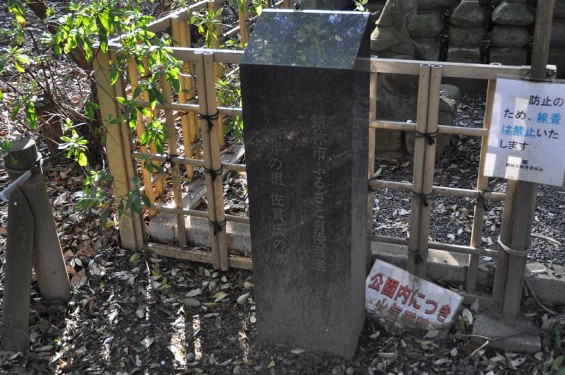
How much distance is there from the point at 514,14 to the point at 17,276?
4.81 metres

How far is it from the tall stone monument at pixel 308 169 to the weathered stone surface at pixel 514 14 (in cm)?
366

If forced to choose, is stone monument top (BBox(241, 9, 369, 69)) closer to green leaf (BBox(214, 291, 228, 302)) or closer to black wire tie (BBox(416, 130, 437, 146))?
black wire tie (BBox(416, 130, 437, 146))

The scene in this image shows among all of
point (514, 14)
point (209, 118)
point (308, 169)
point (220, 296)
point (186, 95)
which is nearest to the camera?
point (308, 169)

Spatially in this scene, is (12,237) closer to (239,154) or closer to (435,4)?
(239,154)

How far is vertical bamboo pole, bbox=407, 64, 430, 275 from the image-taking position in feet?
10.3

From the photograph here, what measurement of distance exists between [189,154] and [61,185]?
4.02 feet

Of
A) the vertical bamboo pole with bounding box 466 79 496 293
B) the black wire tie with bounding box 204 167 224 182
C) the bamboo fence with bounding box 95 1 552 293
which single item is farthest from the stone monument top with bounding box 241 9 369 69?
the black wire tie with bounding box 204 167 224 182

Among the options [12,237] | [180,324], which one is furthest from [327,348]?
[12,237]

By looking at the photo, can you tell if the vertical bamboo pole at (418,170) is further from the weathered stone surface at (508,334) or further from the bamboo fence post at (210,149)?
the bamboo fence post at (210,149)

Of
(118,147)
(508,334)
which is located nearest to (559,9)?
(508,334)

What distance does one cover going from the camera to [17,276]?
3426 mm

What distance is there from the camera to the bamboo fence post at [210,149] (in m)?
3.51

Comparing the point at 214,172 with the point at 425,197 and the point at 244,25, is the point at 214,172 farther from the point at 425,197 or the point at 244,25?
the point at 244,25

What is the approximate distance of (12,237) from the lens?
3414 mm
